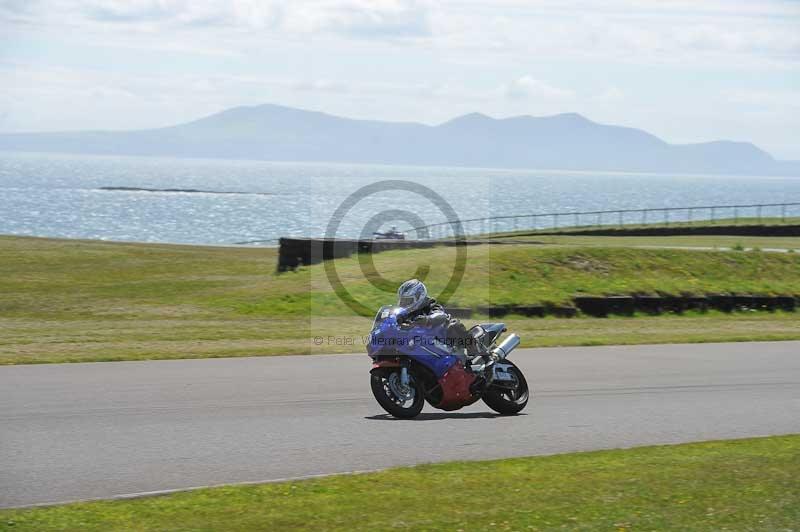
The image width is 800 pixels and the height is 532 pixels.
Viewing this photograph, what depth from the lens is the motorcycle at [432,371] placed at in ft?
39.3

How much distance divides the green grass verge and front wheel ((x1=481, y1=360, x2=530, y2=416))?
2.45 meters

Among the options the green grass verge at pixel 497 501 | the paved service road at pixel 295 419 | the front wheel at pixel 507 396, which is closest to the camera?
the green grass verge at pixel 497 501

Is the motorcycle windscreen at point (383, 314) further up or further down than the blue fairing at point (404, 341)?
further up

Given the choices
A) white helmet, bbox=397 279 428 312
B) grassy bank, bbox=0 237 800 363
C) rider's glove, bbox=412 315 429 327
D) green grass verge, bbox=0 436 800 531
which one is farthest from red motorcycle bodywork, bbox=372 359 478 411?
grassy bank, bbox=0 237 800 363

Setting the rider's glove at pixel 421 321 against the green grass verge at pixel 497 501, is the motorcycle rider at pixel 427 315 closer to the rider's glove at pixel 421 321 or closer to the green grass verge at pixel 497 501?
the rider's glove at pixel 421 321

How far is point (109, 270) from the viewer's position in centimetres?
3716

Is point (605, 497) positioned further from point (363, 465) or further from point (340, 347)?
point (340, 347)

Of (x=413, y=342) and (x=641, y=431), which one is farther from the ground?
(x=413, y=342)

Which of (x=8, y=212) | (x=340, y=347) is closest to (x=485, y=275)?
(x=340, y=347)

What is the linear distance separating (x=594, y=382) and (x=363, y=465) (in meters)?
6.24

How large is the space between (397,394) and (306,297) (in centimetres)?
1514

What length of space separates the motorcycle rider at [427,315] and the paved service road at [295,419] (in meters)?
0.84

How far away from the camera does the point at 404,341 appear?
12.0 meters

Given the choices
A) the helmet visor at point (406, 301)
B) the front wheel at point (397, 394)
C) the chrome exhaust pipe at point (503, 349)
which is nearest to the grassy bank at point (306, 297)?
the chrome exhaust pipe at point (503, 349)
